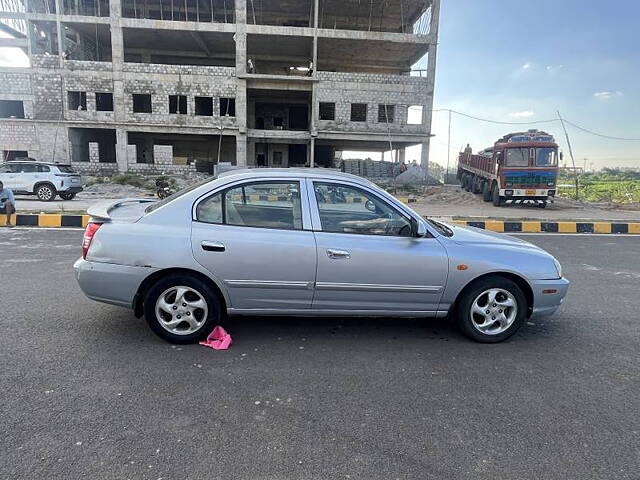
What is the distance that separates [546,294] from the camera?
12.9ft

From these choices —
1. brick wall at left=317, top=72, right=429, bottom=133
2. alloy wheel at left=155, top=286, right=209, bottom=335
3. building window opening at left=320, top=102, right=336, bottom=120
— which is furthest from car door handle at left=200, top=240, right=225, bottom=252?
building window opening at left=320, top=102, right=336, bottom=120

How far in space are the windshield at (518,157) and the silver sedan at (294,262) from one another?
15228 mm

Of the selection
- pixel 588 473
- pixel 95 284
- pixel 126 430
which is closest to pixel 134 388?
pixel 126 430

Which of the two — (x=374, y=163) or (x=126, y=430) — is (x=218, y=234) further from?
(x=374, y=163)

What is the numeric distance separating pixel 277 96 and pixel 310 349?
3356 centimetres

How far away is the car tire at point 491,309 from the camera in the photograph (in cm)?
385

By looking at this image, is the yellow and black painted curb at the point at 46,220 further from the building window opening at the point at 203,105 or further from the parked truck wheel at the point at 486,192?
the building window opening at the point at 203,105

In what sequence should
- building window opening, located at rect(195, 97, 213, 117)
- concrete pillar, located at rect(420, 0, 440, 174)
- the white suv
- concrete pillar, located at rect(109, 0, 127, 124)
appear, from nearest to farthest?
the white suv
concrete pillar, located at rect(109, 0, 127, 124)
concrete pillar, located at rect(420, 0, 440, 174)
building window opening, located at rect(195, 97, 213, 117)

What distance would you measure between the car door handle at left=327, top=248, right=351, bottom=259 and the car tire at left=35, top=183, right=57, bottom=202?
15936 millimetres

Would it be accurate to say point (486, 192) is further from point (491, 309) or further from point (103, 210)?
point (103, 210)

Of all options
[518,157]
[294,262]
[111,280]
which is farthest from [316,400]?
[518,157]

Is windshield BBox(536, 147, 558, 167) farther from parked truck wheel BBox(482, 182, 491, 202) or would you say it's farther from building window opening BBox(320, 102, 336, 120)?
building window opening BBox(320, 102, 336, 120)

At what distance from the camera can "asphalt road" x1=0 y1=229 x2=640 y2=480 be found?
2.29 meters

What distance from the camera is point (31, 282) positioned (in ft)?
17.9
